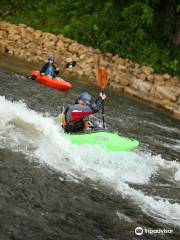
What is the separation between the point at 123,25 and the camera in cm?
2489

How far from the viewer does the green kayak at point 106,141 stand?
37.0ft

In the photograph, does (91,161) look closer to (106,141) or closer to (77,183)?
(106,141)

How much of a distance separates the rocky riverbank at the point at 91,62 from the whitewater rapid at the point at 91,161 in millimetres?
8479

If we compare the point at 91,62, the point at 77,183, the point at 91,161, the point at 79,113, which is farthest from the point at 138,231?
the point at 91,62

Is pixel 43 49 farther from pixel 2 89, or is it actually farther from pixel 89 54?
pixel 2 89

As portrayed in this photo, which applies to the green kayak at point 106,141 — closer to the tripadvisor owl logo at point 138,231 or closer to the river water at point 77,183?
the river water at point 77,183

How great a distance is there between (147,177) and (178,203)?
1.35m

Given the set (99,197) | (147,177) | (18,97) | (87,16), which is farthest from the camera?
(87,16)

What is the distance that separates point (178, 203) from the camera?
377 inches

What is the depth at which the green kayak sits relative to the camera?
1127cm

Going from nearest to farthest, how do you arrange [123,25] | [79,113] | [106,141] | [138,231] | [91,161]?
[138,231] < [91,161] < [106,141] < [79,113] < [123,25]

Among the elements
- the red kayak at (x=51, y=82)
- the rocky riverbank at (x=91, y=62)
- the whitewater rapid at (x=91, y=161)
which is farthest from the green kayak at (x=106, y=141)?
the rocky riverbank at (x=91, y=62)

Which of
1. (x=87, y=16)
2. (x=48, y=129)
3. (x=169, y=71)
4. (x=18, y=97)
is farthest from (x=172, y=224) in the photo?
(x=87, y=16)

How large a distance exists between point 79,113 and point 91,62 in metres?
12.0
